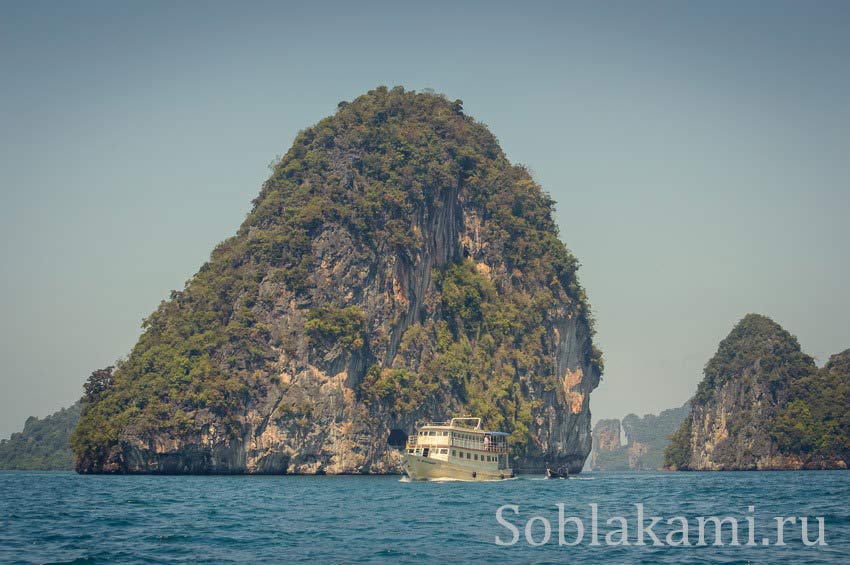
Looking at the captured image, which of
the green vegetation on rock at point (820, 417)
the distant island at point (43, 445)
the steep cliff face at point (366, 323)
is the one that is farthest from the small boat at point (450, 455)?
the distant island at point (43, 445)

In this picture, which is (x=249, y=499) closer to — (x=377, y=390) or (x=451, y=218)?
(x=377, y=390)

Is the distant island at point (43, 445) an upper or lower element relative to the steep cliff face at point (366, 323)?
lower

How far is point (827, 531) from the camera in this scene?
32.4 m

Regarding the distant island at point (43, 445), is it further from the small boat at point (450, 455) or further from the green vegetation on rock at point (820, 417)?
the green vegetation on rock at point (820, 417)

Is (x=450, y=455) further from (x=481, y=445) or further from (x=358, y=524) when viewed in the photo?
(x=358, y=524)

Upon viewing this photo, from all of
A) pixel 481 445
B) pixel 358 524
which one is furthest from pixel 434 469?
pixel 358 524

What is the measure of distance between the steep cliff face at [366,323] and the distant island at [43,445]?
2631 inches

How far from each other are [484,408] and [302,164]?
36691 mm

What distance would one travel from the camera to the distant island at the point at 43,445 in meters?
153

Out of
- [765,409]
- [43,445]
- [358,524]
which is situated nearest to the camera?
[358,524]

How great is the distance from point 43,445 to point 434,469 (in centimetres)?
11590

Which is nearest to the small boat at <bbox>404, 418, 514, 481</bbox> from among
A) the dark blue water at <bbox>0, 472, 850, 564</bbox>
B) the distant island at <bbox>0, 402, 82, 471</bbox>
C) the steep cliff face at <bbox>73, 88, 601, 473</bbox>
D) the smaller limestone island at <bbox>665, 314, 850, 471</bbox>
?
the dark blue water at <bbox>0, 472, 850, 564</bbox>

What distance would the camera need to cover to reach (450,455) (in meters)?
70.4

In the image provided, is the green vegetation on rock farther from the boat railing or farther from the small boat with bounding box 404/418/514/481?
the small boat with bounding box 404/418/514/481
